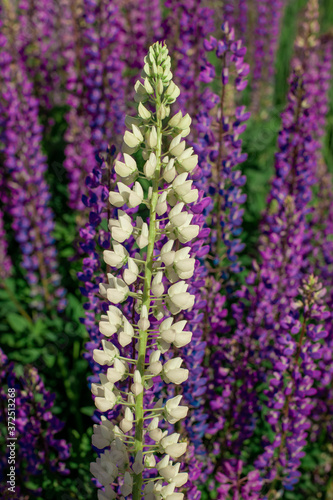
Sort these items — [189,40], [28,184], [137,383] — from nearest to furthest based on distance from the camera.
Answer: [137,383] → [28,184] → [189,40]

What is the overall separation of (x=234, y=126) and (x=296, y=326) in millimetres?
1144

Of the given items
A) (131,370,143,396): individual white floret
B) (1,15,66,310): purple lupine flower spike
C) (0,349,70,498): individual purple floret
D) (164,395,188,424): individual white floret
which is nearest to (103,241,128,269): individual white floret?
(131,370,143,396): individual white floret

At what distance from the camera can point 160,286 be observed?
1351 millimetres

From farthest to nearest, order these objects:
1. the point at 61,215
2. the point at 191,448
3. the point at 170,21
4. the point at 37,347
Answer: the point at 61,215 < the point at 170,21 < the point at 37,347 < the point at 191,448

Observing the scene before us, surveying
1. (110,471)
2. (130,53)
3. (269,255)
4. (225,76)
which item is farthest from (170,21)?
(110,471)

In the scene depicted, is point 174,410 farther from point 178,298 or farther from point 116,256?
point 116,256

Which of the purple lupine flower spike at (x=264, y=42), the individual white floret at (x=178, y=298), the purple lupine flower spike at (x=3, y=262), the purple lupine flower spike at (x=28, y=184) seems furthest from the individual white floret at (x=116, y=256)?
the purple lupine flower spike at (x=264, y=42)

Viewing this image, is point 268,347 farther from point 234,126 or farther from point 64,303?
point 64,303

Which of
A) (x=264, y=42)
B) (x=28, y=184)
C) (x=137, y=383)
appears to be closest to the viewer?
(x=137, y=383)

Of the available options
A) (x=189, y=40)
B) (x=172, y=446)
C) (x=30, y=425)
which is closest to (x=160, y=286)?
(x=172, y=446)

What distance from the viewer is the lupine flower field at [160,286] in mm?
1396

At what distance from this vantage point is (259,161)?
5.49 meters

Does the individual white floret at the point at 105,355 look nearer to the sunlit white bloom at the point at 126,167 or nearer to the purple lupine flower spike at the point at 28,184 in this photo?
the sunlit white bloom at the point at 126,167

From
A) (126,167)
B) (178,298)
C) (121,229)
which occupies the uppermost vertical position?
(126,167)
